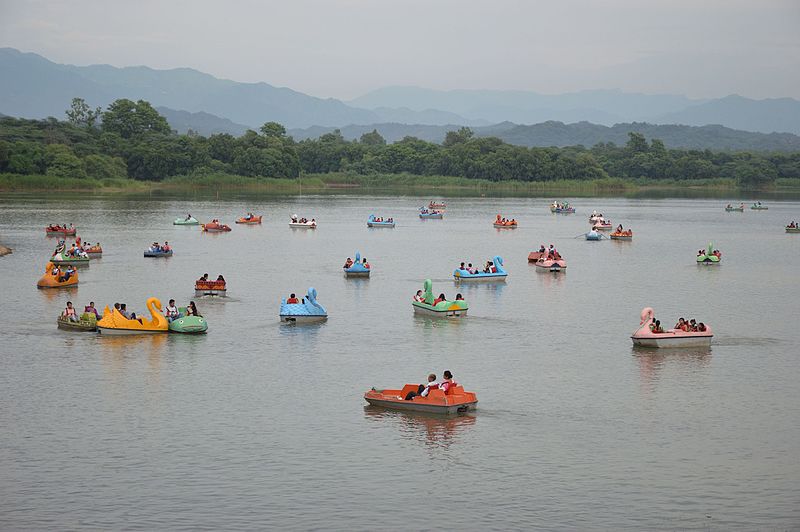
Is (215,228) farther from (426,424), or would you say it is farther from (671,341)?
(426,424)

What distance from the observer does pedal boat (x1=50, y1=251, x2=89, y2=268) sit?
7000 cm

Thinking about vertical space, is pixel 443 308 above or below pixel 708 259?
below

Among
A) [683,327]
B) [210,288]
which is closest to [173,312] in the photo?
[210,288]

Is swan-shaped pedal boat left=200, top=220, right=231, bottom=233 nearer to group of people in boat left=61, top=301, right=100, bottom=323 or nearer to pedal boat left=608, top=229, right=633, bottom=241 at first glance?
pedal boat left=608, top=229, right=633, bottom=241

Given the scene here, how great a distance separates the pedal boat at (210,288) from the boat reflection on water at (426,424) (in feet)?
83.4

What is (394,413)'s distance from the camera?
33.5 metres

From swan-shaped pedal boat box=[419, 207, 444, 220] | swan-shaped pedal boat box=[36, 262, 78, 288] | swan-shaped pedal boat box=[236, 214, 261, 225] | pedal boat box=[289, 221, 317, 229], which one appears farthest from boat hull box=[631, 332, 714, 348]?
swan-shaped pedal boat box=[419, 207, 444, 220]

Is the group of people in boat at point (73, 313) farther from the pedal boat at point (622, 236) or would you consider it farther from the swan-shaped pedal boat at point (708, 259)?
the pedal boat at point (622, 236)

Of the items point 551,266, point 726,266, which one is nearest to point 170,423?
point 551,266

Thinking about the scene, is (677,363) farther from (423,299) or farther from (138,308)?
(138,308)

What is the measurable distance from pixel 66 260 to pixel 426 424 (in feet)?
149

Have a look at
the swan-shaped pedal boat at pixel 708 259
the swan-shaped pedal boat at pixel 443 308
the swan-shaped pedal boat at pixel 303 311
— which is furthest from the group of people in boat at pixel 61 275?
the swan-shaped pedal boat at pixel 708 259

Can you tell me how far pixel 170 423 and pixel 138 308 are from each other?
22.3m

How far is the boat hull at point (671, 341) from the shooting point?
44.4 meters
